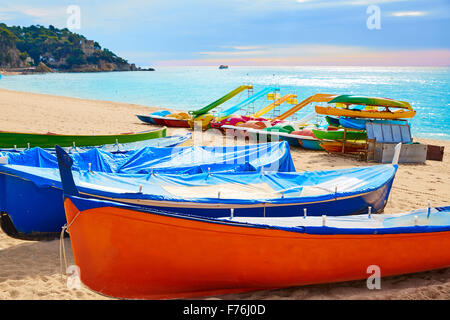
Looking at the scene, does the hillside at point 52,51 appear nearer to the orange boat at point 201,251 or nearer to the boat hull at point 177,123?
the boat hull at point 177,123

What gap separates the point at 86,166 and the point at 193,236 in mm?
3920

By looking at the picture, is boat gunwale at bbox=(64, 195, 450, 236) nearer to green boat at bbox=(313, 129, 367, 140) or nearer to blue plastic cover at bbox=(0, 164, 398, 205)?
blue plastic cover at bbox=(0, 164, 398, 205)

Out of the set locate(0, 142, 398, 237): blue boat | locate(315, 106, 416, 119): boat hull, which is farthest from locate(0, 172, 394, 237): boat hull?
locate(315, 106, 416, 119): boat hull

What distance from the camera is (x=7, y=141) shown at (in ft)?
30.5

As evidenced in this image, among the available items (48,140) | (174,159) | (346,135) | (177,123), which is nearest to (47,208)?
(174,159)

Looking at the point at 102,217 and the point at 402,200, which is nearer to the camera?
the point at 102,217

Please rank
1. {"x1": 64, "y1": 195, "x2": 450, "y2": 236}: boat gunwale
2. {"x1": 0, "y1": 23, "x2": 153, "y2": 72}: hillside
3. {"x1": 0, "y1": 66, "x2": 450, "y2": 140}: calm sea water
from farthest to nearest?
1. {"x1": 0, "y1": 23, "x2": 153, "y2": 72}: hillside
2. {"x1": 0, "y1": 66, "x2": 450, "y2": 140}: calm sea water
3. {"x1": 64, "y1": 195, "x2": 450, "y2": 236}: boat gunwale

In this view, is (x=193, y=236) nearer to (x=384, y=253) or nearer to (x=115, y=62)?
(x=384, y=253)

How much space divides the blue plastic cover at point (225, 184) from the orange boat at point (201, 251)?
1.23 m

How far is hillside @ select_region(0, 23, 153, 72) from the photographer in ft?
397

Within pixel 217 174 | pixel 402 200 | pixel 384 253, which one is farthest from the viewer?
pixel 402 200

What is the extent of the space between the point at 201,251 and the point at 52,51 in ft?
525

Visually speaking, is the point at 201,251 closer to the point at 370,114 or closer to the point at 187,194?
the point at 187,194
